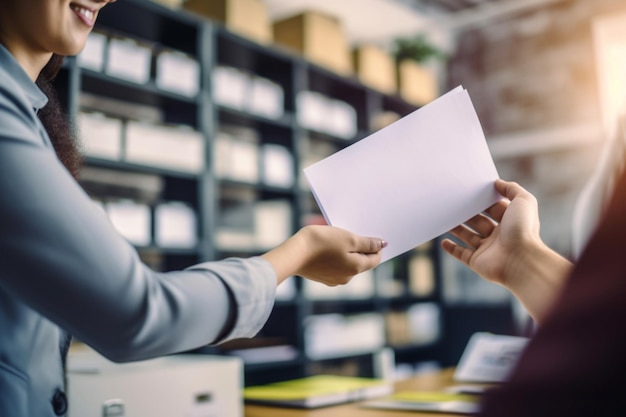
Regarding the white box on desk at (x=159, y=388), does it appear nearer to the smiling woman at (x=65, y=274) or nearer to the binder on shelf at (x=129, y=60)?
the smiling woman at (x=65, y=274)

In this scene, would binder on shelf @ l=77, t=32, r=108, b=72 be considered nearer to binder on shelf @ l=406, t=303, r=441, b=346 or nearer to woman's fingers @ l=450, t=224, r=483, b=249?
woman's fingers @ l=450, t=224, r=483, b=249

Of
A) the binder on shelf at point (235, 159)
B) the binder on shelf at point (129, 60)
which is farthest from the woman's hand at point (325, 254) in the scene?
the binder on shelf at point (235, 159)

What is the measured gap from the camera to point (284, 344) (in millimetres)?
3580

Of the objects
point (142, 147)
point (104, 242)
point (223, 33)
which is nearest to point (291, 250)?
point (104, 242)

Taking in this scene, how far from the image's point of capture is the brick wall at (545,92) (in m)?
4.47

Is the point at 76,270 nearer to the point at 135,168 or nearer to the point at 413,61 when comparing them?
the point at 135,168

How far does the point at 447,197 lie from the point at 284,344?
272 centimetres

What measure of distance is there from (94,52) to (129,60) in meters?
0.20

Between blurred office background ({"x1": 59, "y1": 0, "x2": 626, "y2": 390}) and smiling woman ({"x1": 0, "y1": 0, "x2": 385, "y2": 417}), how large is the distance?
1.93m

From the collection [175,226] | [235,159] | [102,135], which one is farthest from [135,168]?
[235,159]

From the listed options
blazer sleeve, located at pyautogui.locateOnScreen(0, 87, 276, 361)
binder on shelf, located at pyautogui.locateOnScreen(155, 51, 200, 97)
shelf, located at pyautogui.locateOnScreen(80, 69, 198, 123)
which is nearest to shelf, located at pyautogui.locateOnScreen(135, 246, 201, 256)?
shelf, located at pyautogui.locateOnScreen(80, 69, 198, 123)

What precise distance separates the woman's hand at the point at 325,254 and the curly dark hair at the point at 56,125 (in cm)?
47

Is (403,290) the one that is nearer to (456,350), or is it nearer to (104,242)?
(456,350)

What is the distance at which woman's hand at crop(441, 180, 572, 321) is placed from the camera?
2.91 feet
